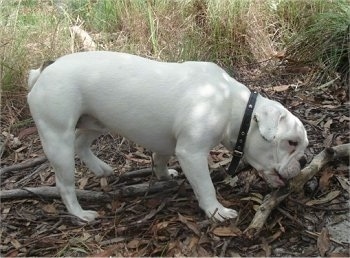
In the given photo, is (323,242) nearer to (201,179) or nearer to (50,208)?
(201,179)

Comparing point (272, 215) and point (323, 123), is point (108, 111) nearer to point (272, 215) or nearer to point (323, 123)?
point (272, 215)

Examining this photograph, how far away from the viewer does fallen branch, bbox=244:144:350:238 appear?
292 centimetres

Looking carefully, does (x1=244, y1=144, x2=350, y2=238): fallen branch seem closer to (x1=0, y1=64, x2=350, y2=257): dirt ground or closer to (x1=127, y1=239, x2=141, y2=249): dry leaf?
(x1=0, y1=64, x2=350, y2=257): dirt ground

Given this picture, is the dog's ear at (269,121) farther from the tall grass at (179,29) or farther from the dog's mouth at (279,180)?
the tall grass at (179,29)

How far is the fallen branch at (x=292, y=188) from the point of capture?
2.92 metres

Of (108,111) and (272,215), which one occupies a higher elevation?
(108,111)

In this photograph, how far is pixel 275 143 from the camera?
2984mm

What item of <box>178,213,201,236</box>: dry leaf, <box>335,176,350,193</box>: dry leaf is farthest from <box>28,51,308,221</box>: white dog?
<box>335,176,350,193</box>: dry leaf

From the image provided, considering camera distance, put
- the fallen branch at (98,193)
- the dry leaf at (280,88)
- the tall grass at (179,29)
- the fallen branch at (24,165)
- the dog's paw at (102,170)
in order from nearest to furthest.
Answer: the fallen branch at (98,193) → the dog's paw at (102,170) → the fallen branch at (24,165) → the dry leaf at (280,88) → the tall grass at (179,29)

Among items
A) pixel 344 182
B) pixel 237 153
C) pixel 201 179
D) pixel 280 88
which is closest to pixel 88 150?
pixel 201 179

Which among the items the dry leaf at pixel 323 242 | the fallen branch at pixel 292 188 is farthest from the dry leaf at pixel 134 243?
the dry leaf at pixel 323 242

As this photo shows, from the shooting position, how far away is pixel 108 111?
3.09 m

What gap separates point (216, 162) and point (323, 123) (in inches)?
37.1

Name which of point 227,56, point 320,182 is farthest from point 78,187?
point 227,56
